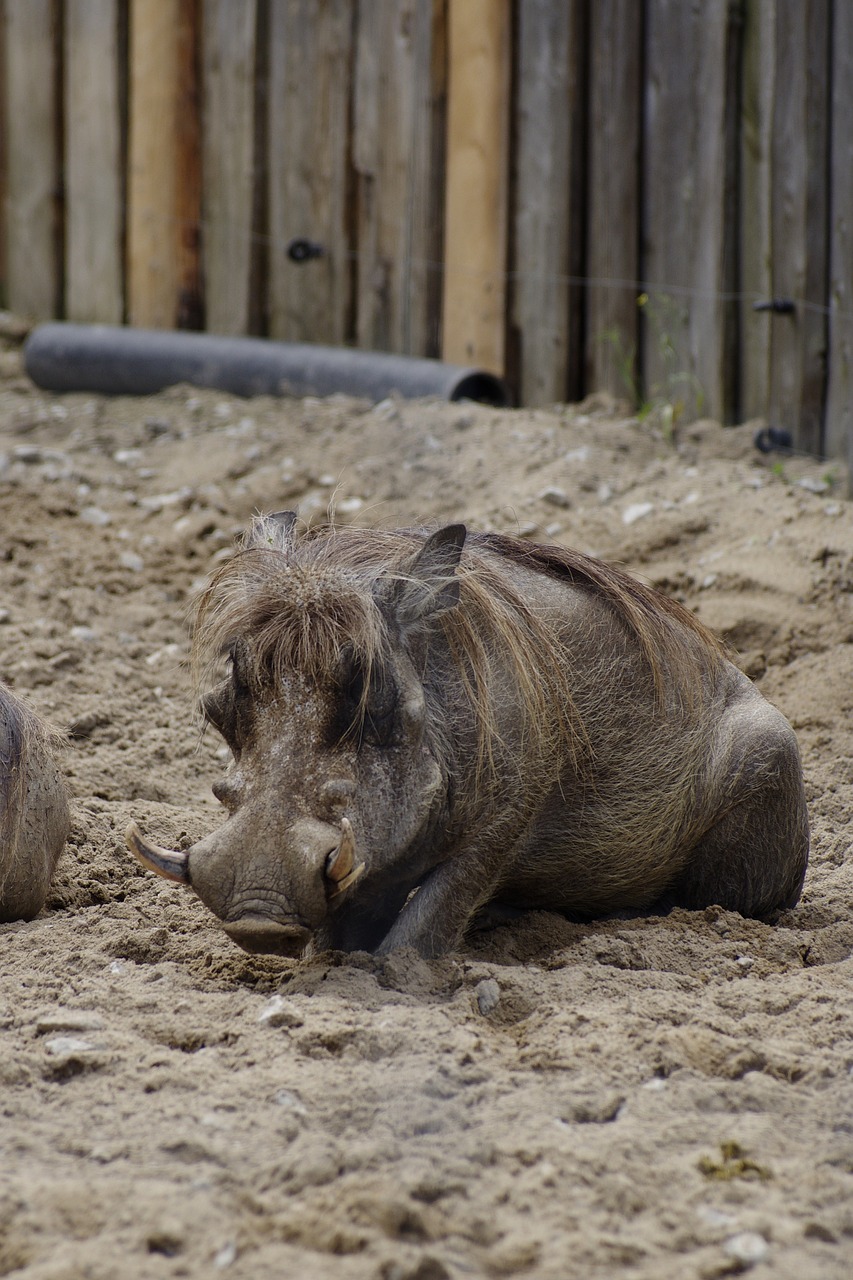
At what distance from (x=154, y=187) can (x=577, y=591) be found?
14.7 ft

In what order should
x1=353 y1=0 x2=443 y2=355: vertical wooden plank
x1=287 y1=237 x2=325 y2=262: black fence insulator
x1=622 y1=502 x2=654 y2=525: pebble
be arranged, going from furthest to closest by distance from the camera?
1. x1=287 y1=237 x2=325 y2=262: black fence insulator
2. x1=353 y1=0 x2=443 y2=355: vertical wooden plank
3. x1=622 y1=502 x2=654 y2=525: pebble

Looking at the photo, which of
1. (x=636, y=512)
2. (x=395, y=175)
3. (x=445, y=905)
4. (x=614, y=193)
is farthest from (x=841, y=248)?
(x=445, y=905)

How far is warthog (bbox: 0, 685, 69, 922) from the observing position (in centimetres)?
301

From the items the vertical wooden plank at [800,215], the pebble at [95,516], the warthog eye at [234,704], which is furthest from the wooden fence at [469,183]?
the warthog eye at [234,704]

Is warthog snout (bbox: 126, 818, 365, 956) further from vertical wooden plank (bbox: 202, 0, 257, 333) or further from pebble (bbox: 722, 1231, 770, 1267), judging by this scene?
vertical wooden plank (bbox: 202, 0, 257, 333)

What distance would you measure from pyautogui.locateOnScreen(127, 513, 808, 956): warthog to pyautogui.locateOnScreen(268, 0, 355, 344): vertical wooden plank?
12.1ft

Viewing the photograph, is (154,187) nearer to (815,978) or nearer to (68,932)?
(68,932)

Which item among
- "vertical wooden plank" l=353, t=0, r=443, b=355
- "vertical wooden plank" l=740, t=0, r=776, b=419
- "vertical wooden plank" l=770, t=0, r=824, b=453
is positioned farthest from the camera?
"vertical wooden plank" l=353, t=0, r=443, b=355

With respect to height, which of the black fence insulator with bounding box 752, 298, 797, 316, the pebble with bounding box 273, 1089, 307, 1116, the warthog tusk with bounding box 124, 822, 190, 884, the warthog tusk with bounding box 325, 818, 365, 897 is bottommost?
the pebble with bounding box 273, 1089, 307, 1116

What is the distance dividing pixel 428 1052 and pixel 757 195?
411 centimetres

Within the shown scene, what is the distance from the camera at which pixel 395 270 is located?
6.51 m

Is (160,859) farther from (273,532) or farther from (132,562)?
(132,562)


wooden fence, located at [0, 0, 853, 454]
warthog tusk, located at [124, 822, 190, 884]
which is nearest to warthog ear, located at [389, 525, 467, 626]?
warthog tusk, located at [124, 822, 190, 884]

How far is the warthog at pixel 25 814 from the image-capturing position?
301 cm
